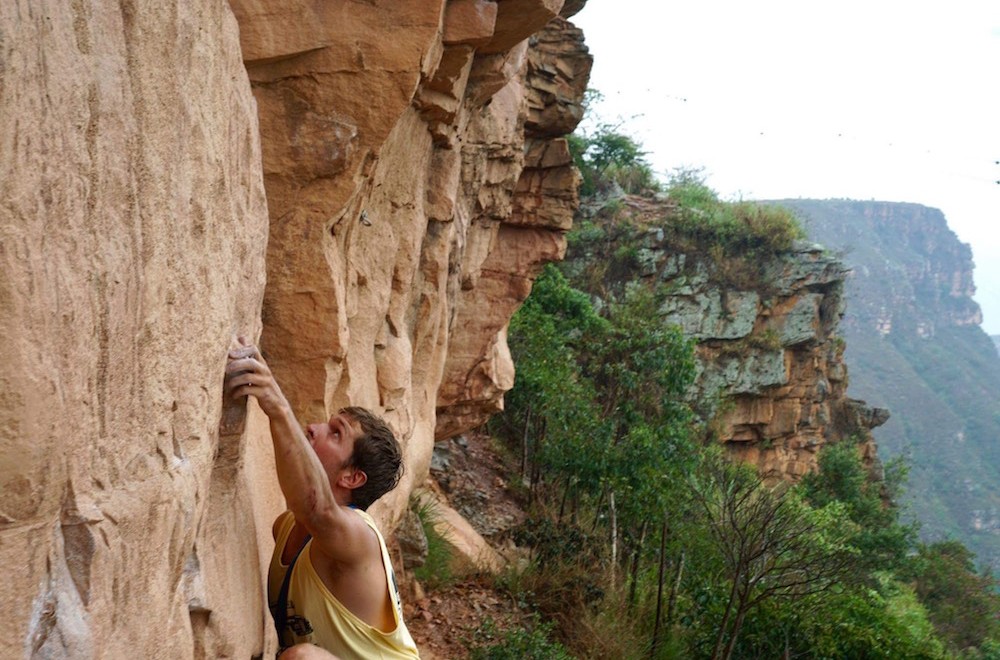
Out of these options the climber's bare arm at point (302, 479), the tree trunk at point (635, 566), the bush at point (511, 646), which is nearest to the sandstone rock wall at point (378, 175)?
the climber's bare arm at point (302, 479)

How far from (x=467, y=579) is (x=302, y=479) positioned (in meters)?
8.09

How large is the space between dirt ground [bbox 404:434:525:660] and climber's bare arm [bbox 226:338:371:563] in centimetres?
611

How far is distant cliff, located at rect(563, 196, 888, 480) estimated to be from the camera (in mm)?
24172

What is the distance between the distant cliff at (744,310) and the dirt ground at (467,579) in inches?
381

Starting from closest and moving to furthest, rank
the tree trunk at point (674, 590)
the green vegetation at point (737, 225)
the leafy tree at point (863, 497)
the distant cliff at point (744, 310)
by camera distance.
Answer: the tree trunk at point (674, 590) < the leafy tree at point (863, 497) < the distant cliff at point (744, 310) < the green vegetation at point (737, 225)

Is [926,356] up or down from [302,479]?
down

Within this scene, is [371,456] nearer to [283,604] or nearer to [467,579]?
[283,604]

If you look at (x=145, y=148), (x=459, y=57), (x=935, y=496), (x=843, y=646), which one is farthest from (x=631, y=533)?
(x=935, y=496)

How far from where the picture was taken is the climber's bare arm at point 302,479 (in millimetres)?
2449

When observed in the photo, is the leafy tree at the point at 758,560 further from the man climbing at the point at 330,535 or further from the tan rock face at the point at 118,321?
the tan rock face at the point at 118,321

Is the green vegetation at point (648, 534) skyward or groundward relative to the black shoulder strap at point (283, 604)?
groundward

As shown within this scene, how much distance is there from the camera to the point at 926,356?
66.4 metres

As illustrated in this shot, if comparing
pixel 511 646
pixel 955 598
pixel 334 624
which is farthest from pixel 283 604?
pixel 955 598

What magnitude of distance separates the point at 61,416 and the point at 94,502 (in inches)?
9.4
